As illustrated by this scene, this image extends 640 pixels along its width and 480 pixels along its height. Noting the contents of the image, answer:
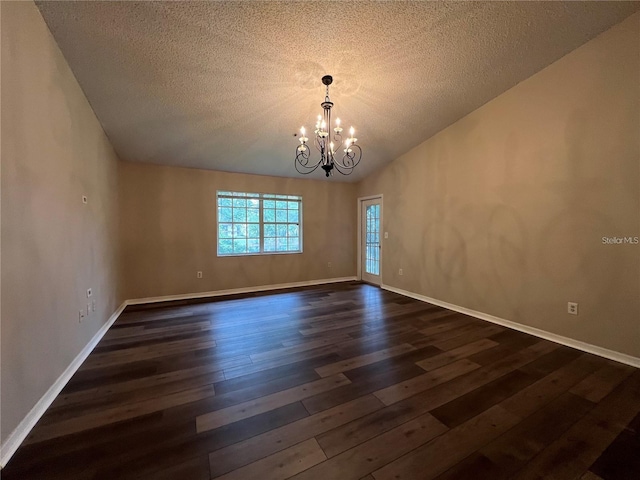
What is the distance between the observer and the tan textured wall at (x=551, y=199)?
2.41m

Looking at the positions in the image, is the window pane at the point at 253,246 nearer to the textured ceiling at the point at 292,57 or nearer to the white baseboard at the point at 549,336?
the textured ceiling at the point at 292,57

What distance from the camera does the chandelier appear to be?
2658 mm

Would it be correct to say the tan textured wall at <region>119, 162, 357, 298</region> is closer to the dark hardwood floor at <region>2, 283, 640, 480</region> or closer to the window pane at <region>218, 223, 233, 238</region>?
the window pane at <region>218, 223, 233, 238</region>

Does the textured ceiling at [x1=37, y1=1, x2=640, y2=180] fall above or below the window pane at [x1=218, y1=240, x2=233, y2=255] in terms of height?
above

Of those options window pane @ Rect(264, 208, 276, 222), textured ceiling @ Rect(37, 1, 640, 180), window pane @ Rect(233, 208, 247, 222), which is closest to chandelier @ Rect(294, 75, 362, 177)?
textured ceiling @ Rect(37, 1, 640, 180)

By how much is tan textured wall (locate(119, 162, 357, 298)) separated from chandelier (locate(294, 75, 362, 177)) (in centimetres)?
96

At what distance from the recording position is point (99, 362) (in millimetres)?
2395

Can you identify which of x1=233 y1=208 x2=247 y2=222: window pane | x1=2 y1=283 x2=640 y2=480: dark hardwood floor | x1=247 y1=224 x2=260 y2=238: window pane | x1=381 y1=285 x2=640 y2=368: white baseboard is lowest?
x1=2 y1=283 x2=640 y2=480: dark hardwood floor

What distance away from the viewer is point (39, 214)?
5.84 feet

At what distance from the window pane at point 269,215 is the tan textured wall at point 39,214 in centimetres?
296

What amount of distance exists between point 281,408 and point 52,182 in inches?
94.6

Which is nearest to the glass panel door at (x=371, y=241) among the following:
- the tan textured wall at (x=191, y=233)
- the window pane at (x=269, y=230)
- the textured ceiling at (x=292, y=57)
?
the tan textured wall at (x=191, y=233)

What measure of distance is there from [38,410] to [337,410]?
1945 mm

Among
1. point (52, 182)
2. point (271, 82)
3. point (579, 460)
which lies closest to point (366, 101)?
point (271, 82)
